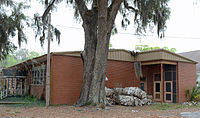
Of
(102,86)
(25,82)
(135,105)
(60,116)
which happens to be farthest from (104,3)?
(25,82)

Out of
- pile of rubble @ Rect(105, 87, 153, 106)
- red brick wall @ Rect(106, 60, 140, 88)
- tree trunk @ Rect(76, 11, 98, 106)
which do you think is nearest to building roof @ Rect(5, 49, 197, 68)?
red brick wall @ Rect(106, 60, 140, 88)

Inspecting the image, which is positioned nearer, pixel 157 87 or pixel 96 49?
pixel 96 49

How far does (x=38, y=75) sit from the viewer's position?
1736 cm

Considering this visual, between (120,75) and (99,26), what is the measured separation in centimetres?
593

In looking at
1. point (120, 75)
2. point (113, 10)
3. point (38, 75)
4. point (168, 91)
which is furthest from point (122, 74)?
point (38, 75)

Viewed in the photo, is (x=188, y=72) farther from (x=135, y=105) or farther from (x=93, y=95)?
(x=93, y=95)

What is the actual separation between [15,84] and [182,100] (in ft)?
47.6

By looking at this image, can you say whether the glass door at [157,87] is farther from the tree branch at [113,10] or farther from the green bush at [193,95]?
the tree branch at [113,10]

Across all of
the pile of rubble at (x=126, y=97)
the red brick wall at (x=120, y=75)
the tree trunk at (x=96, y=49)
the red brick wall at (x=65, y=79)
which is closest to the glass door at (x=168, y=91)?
the red brick wall at (x=120, y=75)

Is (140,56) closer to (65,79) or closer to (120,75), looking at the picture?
(120,75)

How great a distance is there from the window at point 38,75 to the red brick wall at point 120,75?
442 centimetres

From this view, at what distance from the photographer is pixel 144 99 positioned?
16.0 metres

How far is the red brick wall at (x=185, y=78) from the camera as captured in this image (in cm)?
1752

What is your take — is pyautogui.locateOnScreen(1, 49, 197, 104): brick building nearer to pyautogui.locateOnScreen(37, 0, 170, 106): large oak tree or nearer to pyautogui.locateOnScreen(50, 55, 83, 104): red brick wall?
pyautogui.locateOnScreen(50, 55, 83, 104): red brick wall
